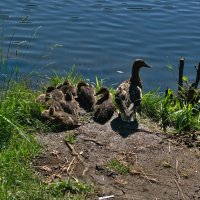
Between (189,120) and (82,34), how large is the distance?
652 centimetres

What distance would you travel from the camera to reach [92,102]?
31.8ft

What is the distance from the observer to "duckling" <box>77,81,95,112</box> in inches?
383

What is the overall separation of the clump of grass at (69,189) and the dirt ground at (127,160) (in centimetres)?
14

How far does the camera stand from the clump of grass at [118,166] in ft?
26.0

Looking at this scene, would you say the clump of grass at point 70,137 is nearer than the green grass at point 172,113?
Yes

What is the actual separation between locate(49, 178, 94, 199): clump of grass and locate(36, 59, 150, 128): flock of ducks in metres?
1.59

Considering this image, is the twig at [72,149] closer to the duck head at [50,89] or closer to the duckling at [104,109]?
the duckling at [104,109]

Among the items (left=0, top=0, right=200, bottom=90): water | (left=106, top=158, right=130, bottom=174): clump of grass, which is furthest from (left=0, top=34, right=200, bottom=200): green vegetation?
(left=0, top=0, right=200, bottom=90): water

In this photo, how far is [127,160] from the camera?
27.0ft

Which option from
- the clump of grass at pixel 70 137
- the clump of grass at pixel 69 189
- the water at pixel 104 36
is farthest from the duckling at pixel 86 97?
the water at pixel 104 36

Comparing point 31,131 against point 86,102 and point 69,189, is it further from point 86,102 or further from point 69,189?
point 69,189

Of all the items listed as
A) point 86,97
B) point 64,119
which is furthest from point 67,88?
point 64,119

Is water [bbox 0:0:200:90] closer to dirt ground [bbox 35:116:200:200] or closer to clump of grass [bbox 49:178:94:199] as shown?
dirt ground [bbox 35:116:200:200]

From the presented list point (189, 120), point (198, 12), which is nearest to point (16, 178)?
point (189, 120)
